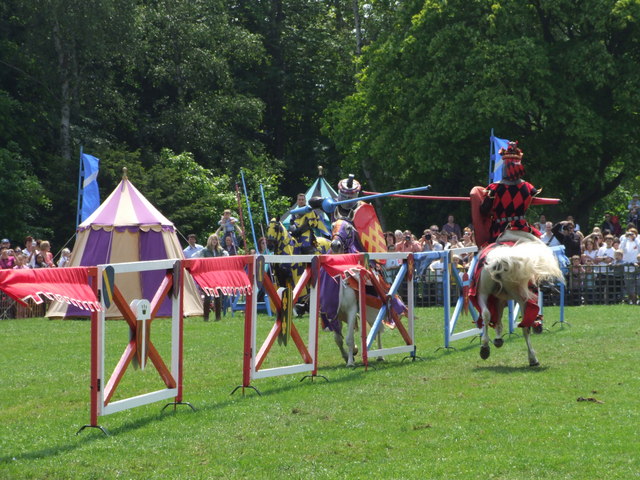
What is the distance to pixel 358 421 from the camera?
9.48m

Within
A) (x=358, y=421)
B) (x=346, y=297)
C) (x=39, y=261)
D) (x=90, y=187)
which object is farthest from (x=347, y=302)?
(x=39, y=261)

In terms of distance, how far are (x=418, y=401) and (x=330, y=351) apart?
208 inches

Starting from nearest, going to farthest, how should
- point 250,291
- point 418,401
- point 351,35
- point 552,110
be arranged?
point 418,401
point 250,291
point 552,110
point 351,35

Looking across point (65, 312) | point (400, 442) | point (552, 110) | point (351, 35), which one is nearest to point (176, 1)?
point (351, 35)

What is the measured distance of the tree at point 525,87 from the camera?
35.7 metres

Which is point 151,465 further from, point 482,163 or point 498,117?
point 482,163

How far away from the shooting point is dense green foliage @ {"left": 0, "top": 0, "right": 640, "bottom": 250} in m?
36.1

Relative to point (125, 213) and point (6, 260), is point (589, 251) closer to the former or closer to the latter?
point (125, 213)

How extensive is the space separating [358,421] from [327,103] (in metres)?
45.6

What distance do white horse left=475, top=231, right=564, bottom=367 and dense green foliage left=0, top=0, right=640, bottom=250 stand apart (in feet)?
76.0

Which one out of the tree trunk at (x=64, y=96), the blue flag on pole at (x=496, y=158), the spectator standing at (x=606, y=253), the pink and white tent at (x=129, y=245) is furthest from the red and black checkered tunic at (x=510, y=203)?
the tree trunk at (x=64, y=96)

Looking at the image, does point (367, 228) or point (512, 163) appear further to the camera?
point (367, 228)

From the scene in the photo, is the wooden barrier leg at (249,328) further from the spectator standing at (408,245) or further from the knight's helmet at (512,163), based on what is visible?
the spectator standing at (408,245)

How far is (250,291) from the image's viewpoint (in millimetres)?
11422
